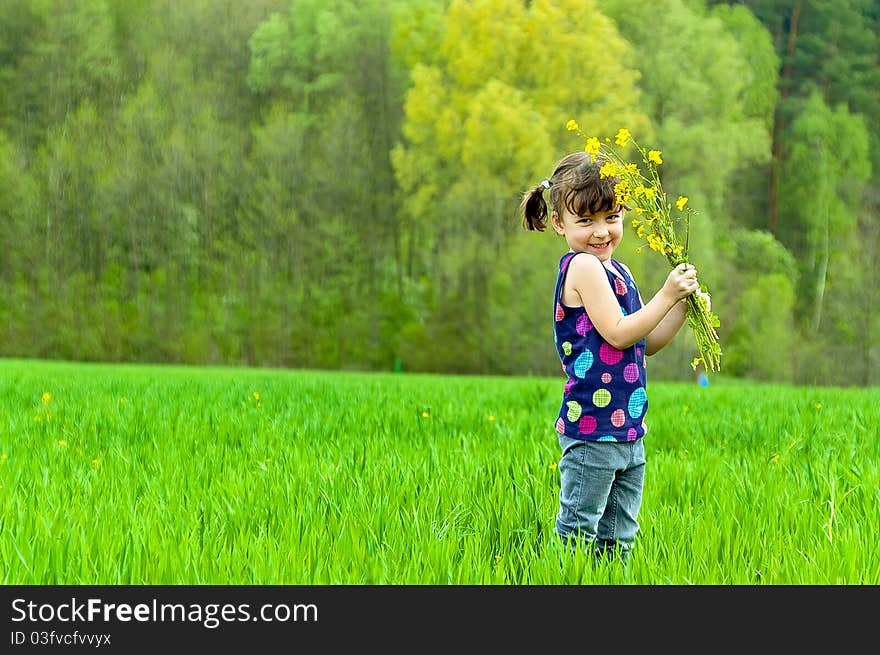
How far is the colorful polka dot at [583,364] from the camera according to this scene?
2.13m

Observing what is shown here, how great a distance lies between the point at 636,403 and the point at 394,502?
0.95 metres

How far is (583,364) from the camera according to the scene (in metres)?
2.13

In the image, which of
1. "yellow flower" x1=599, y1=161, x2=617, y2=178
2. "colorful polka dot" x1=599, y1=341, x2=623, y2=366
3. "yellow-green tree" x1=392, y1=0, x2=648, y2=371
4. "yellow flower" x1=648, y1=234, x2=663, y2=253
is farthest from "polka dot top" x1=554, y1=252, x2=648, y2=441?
"yellow-green tree" x1=392, y1=0, x2=648, y2=371

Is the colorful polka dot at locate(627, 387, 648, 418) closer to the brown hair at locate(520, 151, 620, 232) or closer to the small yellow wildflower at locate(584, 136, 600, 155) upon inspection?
the brown hair at locate(520, 151, 620, 232)

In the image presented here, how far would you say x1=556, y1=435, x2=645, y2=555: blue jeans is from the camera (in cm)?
209

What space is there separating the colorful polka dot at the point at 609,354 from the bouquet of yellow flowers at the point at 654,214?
0.70ft

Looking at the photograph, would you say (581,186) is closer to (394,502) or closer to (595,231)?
(595,231)

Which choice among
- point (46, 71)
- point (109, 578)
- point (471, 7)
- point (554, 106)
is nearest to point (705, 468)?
point (109, 578)

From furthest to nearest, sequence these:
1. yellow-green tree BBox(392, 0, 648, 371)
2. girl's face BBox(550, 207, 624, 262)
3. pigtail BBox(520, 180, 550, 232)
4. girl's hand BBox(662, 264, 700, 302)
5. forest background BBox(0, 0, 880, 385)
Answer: forest background BBox(0, 0, 880, 385), yellow-green tree BBox(392, 0, 648, 371), pigtail BBox(520, 180, 550, 232), girl's face BBox(550, 207, 624, 262), girl's hand BBox(662, 264, 700, 302)

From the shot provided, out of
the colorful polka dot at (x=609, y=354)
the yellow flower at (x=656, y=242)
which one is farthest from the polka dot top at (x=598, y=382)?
the yellow flower at (x=656, y=242)

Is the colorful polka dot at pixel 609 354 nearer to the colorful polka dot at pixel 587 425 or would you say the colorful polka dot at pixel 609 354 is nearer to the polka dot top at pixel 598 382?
the polka dot top at pixel 598 382

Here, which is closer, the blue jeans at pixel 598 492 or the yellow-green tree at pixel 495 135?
the blue jeans at pixel 598 492

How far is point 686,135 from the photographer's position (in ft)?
69.1
